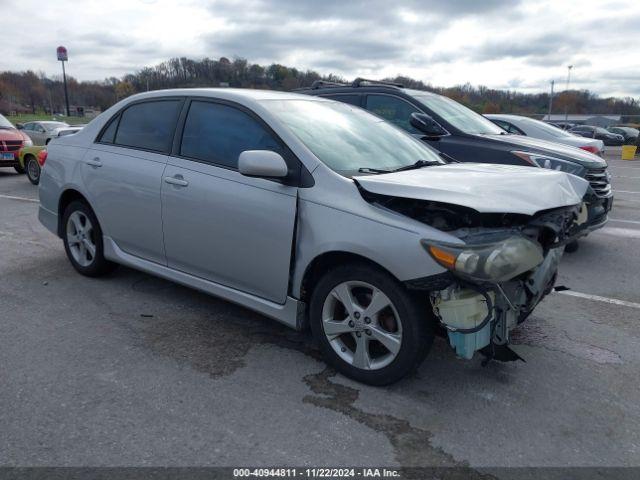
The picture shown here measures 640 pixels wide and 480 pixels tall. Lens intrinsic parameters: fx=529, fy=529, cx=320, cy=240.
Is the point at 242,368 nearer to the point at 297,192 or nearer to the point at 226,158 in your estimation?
the point at 297,192

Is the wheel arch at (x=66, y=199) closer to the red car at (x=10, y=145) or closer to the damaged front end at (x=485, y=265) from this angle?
the damaged front end at (x=485, y=265)

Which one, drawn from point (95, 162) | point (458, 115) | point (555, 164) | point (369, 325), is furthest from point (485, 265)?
point (458, 115)

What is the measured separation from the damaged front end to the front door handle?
1.48 metres

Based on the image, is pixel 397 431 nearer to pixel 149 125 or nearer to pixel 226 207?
pixel 226 207

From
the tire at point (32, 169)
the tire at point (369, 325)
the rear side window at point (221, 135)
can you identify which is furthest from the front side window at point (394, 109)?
the tire at point (32, 169)

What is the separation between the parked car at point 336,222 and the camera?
2816mm

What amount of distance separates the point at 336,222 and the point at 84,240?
2909 mm

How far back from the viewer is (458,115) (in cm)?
722

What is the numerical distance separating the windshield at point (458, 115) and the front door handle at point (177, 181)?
4026mm

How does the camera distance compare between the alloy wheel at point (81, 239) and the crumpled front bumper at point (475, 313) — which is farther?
the alloy wheel at point (81, 239)

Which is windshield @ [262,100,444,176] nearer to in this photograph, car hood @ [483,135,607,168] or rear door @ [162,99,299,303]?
rear door @ [162,99,299,303]

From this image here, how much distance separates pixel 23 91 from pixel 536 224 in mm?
95473

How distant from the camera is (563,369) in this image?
3428 mm

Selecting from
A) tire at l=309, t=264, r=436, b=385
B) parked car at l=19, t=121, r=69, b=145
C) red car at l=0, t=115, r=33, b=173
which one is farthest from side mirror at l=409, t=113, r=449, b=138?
parked car at l=19, t=121, r=69, b=145
